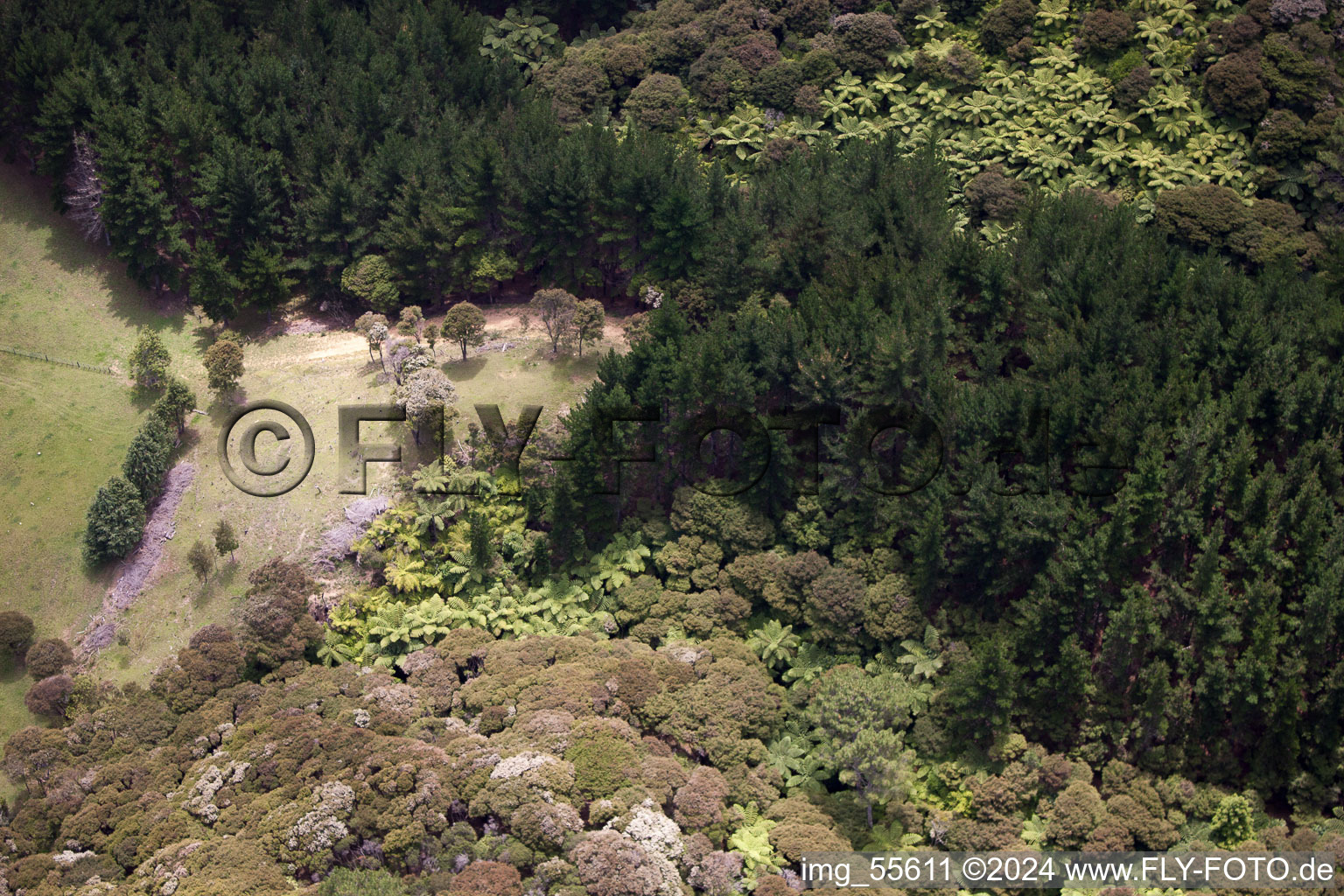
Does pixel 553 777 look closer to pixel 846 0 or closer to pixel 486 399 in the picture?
pixel 486 399

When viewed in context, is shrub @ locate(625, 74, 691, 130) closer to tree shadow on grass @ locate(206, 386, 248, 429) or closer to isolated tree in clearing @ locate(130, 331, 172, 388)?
tree shadow on grass @ locate(206, 386, 248, 429)

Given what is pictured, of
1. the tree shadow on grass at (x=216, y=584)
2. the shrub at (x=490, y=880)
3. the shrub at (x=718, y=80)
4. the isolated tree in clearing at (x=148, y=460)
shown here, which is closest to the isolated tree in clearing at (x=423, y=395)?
the tree shadow on grass at (x=216, y=584)

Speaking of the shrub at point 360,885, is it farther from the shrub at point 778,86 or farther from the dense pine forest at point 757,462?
the shrub at point 778,86

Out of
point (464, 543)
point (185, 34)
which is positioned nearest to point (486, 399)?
point (464, 543)

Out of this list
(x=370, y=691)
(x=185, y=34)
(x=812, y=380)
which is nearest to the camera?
Result: (x=370, y=691)

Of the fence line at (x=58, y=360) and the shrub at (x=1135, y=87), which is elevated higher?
the shrub at (x=1135, y=87)

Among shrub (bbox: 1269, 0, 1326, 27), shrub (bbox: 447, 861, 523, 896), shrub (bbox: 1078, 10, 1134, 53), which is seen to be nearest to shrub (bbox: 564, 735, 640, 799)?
shrub (bbox: 447, 861, 523, 896)
